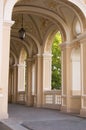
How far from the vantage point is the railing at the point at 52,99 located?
19.3 meters

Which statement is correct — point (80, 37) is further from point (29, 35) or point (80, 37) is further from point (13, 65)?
point (13, 65)

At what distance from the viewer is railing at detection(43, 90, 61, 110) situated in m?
19.3

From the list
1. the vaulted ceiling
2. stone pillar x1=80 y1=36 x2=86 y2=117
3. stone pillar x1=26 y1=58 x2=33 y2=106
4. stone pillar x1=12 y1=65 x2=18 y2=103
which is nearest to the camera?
stone pillar x1=80 y1=36 x2=86 y2=117

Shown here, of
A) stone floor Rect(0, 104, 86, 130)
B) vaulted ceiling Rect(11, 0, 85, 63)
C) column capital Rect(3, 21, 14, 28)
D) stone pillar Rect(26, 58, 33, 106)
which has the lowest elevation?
stone floor Rect(0, 104, 86, 130)

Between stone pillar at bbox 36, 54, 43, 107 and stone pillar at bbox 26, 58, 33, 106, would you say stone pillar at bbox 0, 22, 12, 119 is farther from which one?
stone pillar at bbox 26, 58, 33, 106

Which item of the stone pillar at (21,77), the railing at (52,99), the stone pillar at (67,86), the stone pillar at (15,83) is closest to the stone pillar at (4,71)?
the stone pillar at (67,86)

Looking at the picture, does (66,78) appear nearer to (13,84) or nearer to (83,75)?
(83,75)

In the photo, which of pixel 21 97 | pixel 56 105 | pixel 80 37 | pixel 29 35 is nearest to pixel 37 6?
pixel 80 37

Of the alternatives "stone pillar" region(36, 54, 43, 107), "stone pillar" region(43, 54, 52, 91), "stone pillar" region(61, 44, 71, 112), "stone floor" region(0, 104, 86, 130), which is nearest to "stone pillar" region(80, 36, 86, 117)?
"stone floor" region(0, 104, 86, 130)

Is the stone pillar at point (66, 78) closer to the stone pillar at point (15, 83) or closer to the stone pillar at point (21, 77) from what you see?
the stone pillar at point (21, 77)

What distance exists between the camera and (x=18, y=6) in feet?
53.2

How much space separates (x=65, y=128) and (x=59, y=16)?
8517 millimetres

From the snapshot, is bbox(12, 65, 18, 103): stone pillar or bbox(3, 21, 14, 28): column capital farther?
bbox(12, 65, 18, 103): stone pillar

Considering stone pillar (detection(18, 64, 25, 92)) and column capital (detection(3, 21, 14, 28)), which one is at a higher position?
column capital (detection(3, 21, 14, 28))
